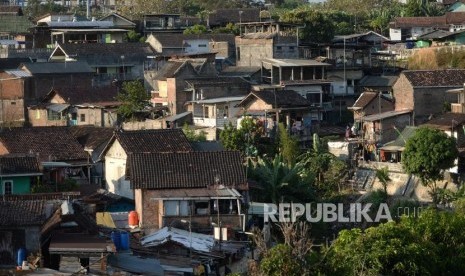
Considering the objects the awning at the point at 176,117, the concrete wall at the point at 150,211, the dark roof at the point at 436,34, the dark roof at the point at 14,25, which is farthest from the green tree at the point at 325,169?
the dark roof at the point at 14,25

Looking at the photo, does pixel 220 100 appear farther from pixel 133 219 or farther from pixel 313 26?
pixel 133 219

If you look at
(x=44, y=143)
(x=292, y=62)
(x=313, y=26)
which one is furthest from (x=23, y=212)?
(x=313, y=26)

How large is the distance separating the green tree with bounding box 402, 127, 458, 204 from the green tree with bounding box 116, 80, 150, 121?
1110 centimetres

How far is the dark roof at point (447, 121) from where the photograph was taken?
3244cm

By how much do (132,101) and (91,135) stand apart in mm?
6334

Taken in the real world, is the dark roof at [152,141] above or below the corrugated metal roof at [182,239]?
above

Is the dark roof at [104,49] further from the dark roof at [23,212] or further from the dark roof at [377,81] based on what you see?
the dark roof at [23,212]

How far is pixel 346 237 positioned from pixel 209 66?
71.8 feet

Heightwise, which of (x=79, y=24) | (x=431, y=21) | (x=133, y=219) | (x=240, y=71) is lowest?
(x=133, y=219)

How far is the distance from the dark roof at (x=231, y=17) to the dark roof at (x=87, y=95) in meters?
16.8

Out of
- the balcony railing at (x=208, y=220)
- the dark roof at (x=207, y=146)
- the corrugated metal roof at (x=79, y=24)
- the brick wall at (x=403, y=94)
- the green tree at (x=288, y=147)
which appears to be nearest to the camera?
the balcony railing at (x=208, y=220)

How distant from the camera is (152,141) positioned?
27812 millimetres

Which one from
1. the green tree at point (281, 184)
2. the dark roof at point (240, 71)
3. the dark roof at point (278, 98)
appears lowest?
the green tree at point (281, 184)

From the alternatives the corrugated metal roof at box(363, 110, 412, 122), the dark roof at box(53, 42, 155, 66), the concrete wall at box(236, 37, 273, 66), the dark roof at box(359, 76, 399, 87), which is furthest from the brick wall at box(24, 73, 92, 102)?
the corrugated metal roof at box(363, 110, 412, 122)
